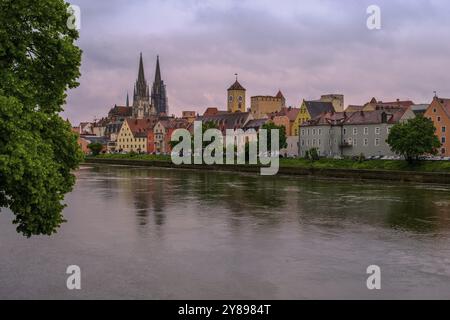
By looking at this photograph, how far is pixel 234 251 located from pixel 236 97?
17218cm

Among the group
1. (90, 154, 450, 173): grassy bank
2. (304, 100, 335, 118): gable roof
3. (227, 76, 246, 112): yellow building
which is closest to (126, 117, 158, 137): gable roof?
(227, 76, 246, 112): yellow building

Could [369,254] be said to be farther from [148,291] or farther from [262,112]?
[262,112]

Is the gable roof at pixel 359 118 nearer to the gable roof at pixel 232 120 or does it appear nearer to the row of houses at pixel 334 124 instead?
the row of houses at pixel 334 124

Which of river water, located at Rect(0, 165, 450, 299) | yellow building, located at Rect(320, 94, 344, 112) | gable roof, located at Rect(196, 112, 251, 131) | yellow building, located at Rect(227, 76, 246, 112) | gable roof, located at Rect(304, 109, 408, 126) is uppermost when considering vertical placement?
yellow building, located at Rect(227, 76, 246, 112)

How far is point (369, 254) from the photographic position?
23.9 meters

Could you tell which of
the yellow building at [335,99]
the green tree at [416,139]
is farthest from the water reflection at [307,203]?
the yellow building at [335,99]

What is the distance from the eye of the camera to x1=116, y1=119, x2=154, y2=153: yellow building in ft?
609

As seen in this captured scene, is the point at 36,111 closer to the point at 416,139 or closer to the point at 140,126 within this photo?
the point at 416,139

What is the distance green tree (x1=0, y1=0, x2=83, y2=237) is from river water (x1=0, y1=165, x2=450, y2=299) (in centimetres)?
285

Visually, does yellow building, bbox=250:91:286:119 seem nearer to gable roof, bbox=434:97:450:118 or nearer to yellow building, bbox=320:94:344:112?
yellow building, bbox=320:94:344:112

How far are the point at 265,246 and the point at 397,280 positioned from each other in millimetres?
7298

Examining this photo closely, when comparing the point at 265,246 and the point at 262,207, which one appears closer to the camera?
the point at 265,246

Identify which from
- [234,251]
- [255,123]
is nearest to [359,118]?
[255,123]
